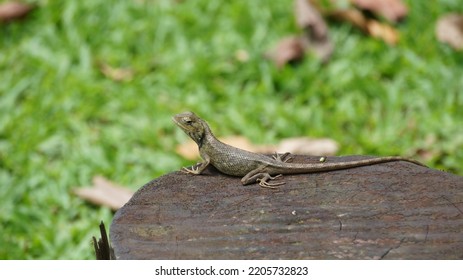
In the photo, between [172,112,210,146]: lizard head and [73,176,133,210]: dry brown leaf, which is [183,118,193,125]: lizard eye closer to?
Result: [172,112,210,146]: lizard head

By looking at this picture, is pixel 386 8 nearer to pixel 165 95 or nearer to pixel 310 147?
pixel 310 147

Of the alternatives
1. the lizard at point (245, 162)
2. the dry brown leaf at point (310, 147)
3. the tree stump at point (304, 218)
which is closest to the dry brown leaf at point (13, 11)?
the dry brown leaf at point (310, 147)

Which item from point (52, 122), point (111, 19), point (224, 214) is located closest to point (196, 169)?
point (224, 214)

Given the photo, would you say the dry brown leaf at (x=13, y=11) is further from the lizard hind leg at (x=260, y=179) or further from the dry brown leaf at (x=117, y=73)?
the lizard hind leg at (x=260, y=179)

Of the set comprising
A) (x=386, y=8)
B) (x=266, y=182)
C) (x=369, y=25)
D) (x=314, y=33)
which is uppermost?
(x=386, y=8)

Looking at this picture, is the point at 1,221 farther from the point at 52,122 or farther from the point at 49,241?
the point at 52,122

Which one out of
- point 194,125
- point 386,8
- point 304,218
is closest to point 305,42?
point 386,8

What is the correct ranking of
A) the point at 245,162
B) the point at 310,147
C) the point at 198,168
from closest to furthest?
the point at 198,168, the point at 245,162, the point at 310,147
